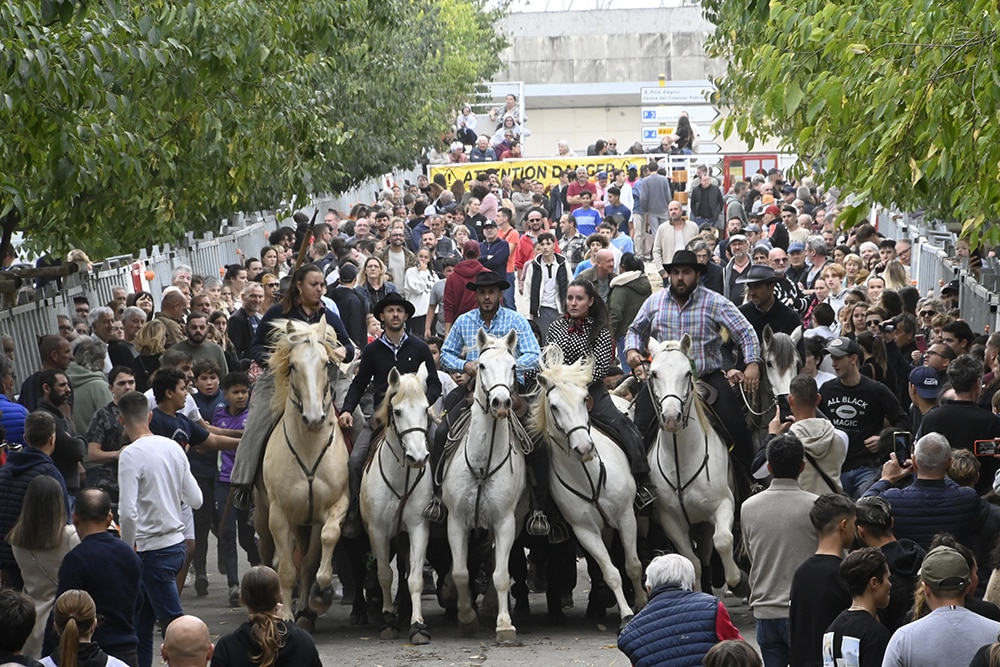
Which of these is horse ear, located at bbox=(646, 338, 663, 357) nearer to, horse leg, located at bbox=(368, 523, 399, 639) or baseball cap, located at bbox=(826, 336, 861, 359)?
baseball cap, located at bbox=(826, 336, 861, 359)

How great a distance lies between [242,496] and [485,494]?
2139 mm

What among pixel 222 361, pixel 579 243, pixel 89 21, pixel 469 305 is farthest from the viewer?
pixel 579 243

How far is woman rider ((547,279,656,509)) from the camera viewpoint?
1279cm

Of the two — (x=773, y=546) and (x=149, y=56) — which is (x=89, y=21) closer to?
(x=149, y=56)

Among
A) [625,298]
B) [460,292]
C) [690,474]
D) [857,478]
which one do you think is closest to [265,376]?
[690,474]

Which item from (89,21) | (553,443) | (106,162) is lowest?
(553,443)

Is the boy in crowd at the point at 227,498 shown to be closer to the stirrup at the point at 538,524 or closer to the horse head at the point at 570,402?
the stirrup at the point at 538,524

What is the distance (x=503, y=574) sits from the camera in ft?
40.5

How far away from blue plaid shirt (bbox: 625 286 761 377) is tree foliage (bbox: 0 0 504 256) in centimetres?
446

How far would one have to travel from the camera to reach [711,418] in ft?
42.4

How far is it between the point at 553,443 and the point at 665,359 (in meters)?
1.12

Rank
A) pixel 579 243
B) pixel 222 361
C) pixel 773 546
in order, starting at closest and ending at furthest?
1. pixel 773 546
2. pixel 222 361
3. pixel 579 243

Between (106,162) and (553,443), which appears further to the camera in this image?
(106,162)

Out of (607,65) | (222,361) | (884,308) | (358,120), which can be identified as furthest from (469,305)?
(607,65)
